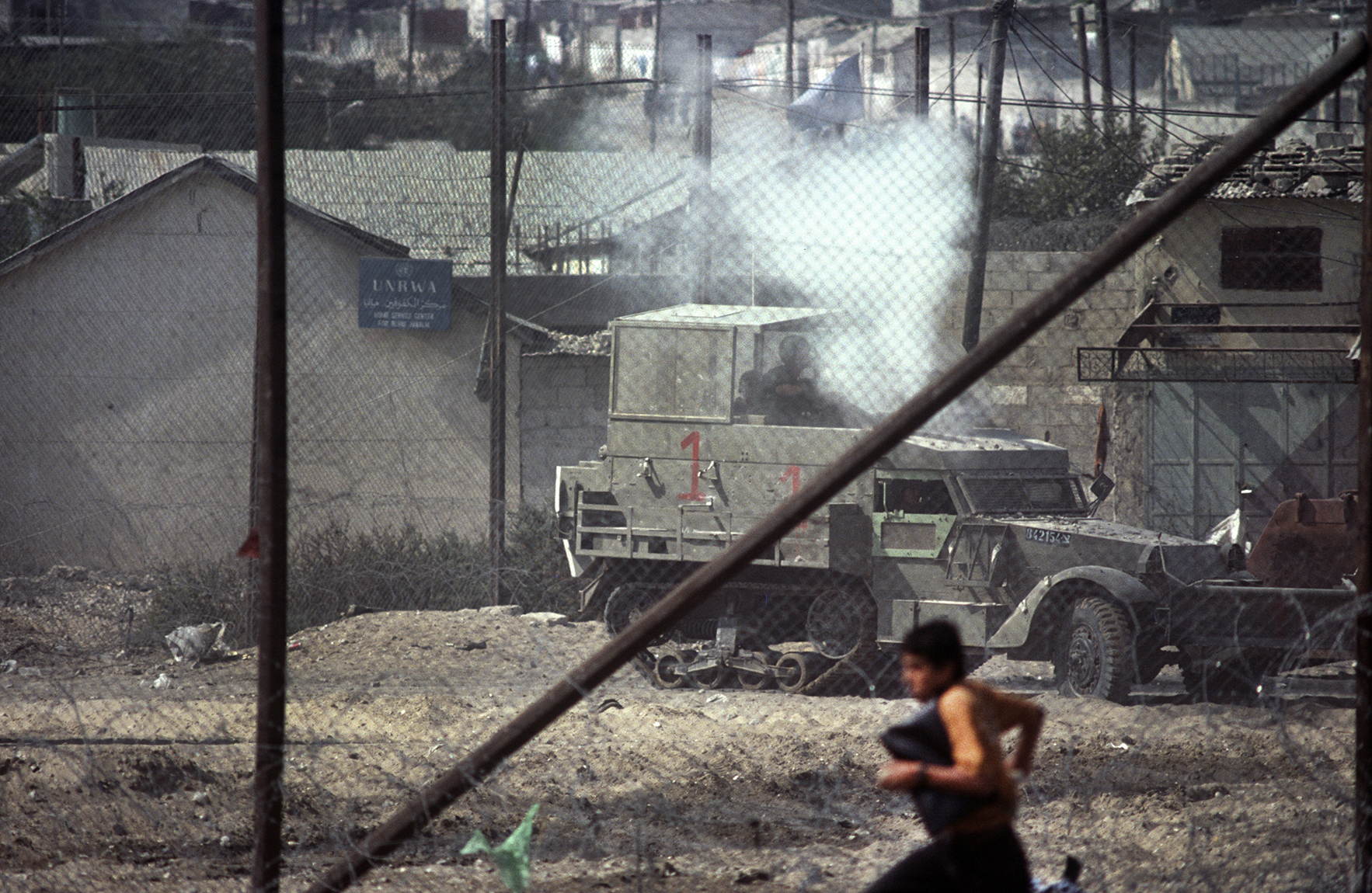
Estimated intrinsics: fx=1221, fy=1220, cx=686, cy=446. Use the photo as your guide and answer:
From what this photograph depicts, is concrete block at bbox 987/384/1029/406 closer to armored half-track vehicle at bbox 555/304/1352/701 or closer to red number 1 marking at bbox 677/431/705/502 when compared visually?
armored half-track vehicle at bbox 555/304/1352/701

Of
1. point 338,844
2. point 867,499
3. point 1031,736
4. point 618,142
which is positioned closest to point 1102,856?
point 1031,736

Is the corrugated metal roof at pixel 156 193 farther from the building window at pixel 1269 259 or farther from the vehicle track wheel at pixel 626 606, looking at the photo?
the building window at pixel 1269 259

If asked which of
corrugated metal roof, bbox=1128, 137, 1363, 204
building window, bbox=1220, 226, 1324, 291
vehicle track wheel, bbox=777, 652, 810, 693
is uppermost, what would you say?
corrugated metal roof, bbox=1128, 137, 1363, 204

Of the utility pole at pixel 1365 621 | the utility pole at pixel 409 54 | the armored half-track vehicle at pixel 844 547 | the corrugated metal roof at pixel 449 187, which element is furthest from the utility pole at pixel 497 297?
the utility pole at pixel 409 54

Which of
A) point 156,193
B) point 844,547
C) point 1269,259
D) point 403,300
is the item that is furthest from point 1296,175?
point 156,193

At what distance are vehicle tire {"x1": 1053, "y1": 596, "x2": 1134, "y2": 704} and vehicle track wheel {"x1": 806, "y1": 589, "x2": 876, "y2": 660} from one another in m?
1.37

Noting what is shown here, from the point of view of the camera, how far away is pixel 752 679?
962cm

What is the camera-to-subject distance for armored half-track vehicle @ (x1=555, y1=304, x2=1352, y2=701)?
27.0 feet

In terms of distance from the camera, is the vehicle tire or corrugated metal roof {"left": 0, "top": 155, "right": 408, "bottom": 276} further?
corrugated metal roof {"left": 0, "top": 155, "right": 408, "bottom": 276}

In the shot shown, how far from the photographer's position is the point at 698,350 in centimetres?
941

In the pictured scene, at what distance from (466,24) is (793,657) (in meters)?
42.1

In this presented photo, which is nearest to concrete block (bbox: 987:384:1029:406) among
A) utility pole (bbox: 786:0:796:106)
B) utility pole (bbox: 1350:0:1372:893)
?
utility pole (bbox: 786:0:796:106)

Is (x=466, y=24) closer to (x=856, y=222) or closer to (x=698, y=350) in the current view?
(x=856, y=222)

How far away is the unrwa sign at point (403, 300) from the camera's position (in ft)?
46.6
